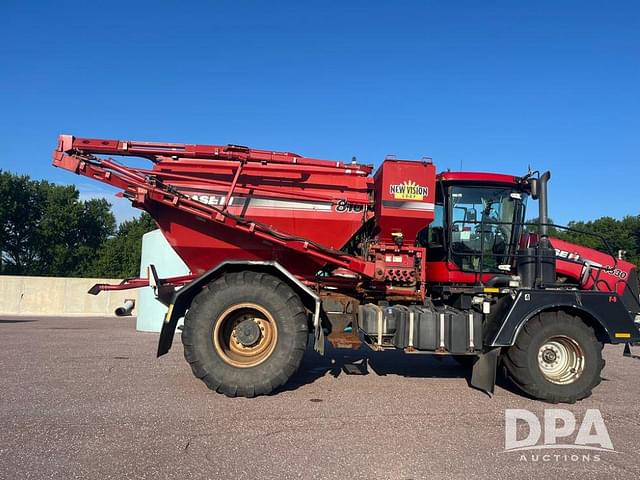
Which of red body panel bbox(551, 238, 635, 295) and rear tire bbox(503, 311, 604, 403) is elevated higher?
red body panel bbox(551, 238, 635, 295)

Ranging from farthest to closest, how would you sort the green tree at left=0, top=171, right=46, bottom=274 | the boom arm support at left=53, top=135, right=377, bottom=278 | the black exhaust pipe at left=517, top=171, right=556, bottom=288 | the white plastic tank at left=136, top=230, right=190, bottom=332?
the green tree at left=0, top=171, right=46, bottom=274
the white plastic tank at left=136, top=230, right=190, bottom=332
the black exhaust pipe at left=517, top=171, right=556, bottom=288
the boom arm support at left=53, top=135, right=377, bottom=278

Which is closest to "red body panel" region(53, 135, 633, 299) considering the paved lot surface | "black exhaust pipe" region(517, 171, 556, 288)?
"black exhaust pipe" region(517, 171, 556, 288)

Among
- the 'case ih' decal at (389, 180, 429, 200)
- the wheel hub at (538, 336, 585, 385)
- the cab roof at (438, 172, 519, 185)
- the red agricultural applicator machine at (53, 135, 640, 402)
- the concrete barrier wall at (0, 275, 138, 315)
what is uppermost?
the cab roof at (438, 172, 519, 185)

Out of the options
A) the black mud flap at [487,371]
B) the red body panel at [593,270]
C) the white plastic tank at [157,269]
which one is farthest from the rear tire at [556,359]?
the white plastic tank at [157,269]

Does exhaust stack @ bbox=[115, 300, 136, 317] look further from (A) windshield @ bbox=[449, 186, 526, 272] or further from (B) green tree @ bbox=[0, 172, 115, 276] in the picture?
(B) green tree @ bbox=[0, 172, 115, 276]

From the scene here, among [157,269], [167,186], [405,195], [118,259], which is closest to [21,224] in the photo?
[118,259]

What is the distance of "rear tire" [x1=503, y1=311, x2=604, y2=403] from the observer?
655cm

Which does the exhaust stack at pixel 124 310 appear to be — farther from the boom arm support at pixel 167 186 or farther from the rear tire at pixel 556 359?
the rear tire at pixel 556 359

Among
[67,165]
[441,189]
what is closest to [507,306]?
[441,189]

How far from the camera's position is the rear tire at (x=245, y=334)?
6332 mm

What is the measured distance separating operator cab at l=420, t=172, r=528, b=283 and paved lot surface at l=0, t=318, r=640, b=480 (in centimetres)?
184

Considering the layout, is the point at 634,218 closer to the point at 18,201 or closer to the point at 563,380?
the point at 563,380

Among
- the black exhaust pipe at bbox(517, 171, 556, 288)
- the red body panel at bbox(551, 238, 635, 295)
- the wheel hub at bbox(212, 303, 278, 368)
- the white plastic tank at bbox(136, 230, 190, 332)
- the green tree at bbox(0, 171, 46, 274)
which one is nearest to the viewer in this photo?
the wheel hub at bbox(212, 303, 278, 368)

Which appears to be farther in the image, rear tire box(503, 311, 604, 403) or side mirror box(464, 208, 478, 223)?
side mirror box(464, 208, 478, 223)
